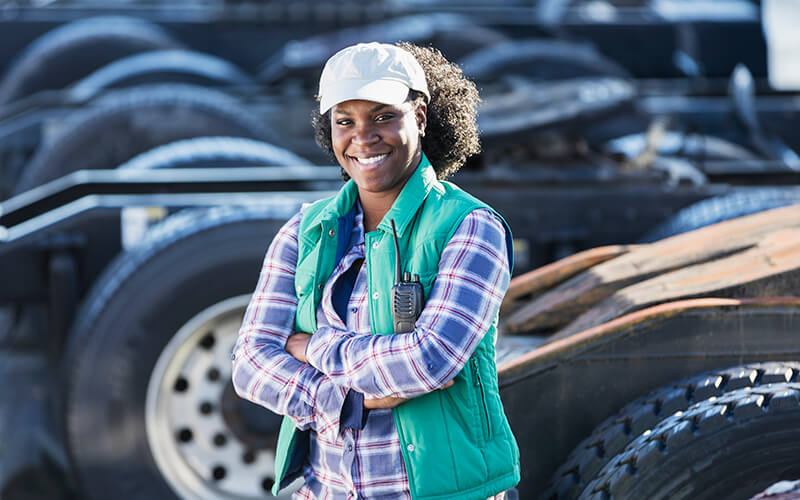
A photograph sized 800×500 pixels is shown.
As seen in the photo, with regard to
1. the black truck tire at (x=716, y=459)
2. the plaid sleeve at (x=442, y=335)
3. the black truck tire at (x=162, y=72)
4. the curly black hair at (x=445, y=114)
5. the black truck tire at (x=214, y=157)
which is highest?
the black truck tire at (x=162, y=72)

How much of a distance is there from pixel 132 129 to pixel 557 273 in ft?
13.0

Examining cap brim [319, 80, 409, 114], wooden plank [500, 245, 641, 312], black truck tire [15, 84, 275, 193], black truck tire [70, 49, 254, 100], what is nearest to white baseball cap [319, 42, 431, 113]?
cap brim [319, 80, 409, 114]

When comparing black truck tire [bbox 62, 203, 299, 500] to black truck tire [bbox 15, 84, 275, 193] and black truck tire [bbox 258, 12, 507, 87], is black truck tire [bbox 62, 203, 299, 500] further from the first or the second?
black truck tire [bbox 258, 12, 507, 87]

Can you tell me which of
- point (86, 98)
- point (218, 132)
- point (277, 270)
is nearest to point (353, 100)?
point (277, 270)

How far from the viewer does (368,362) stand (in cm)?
174

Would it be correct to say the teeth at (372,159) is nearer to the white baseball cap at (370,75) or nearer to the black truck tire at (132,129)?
the white baseball cap at (370,75)

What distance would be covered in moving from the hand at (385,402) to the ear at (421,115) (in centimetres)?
52

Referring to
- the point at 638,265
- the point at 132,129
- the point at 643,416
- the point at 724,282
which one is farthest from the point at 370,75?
the point at 132,129

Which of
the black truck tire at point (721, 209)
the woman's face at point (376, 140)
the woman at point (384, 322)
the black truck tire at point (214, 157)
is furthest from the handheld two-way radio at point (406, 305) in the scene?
the black truck tire at point (214, 157)

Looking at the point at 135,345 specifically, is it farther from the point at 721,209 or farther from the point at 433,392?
the point at 721,209

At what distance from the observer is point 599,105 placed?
5020 mm

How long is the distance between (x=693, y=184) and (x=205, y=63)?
16.0 ft

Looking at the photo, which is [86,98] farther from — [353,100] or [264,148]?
[353,100]

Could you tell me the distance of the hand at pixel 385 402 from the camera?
5.76 feet
